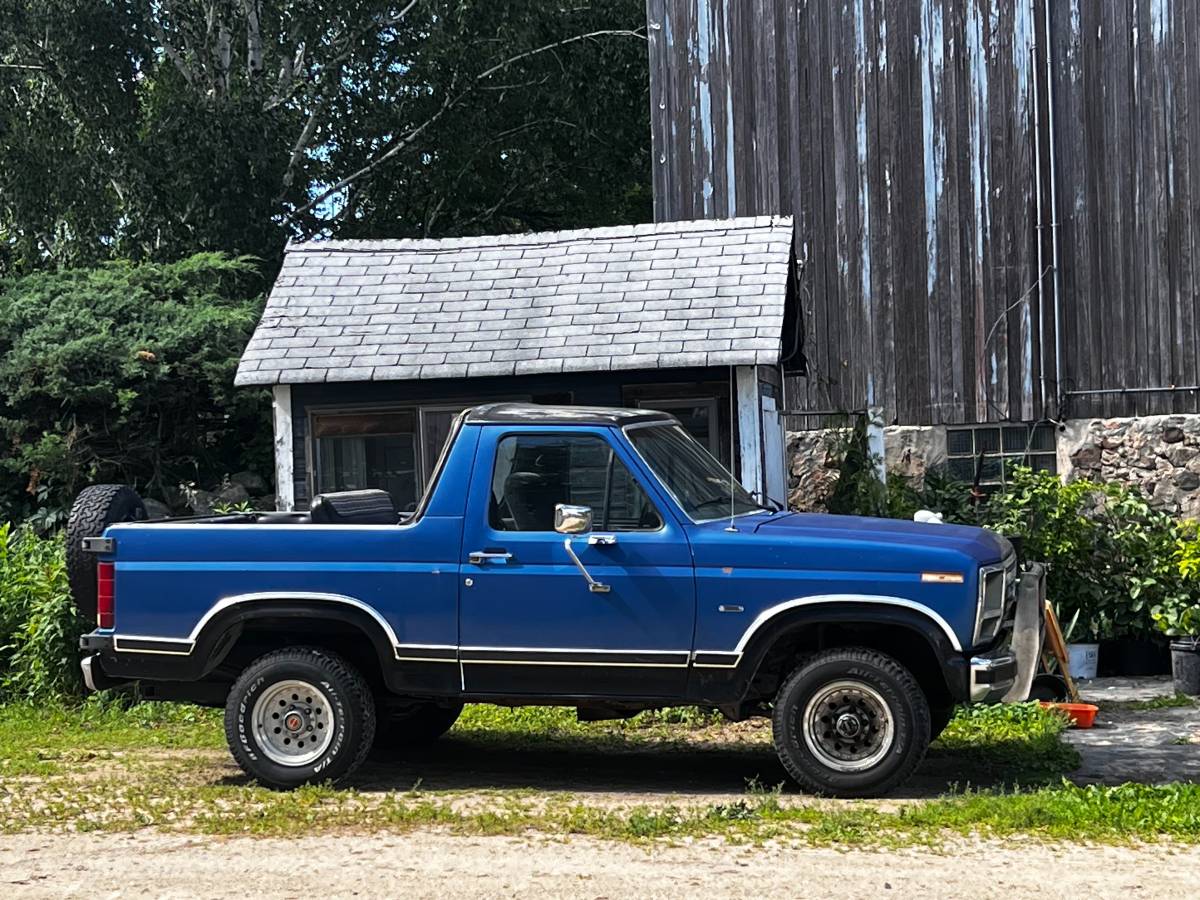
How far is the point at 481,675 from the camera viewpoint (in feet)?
27.7

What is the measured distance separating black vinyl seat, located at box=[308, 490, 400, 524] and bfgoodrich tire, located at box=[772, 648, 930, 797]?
2.74m

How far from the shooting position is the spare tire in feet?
30.5

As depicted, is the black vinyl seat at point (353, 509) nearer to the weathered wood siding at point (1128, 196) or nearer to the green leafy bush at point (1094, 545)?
the green leafy bush at point (1094, 545)

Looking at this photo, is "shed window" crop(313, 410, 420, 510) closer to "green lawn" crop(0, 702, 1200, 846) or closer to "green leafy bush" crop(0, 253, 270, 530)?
"green lawn" crop(0, 702, 1200, 846)

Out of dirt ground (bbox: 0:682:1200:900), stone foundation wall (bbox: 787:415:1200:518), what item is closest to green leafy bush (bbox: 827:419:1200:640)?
stone foundation wall (bbox: 787:415:1200:518)

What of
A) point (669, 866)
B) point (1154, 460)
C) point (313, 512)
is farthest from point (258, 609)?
point (1154, 460)

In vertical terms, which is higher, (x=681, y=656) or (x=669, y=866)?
(x=681, y=656)

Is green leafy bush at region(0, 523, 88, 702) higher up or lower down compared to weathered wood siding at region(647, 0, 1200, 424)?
Result: lower down

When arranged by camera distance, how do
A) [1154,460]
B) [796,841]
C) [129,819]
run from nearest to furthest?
[796,841]
[129,819]
[1154,460]

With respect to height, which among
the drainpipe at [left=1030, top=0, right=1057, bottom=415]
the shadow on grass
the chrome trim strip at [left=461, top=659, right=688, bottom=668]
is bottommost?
the shadow on grass

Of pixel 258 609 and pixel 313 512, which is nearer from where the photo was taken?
pixel 258 609

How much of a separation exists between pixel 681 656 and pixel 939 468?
392 inches

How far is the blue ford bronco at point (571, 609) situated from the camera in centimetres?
809

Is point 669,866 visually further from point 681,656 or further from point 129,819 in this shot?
point 129,819
